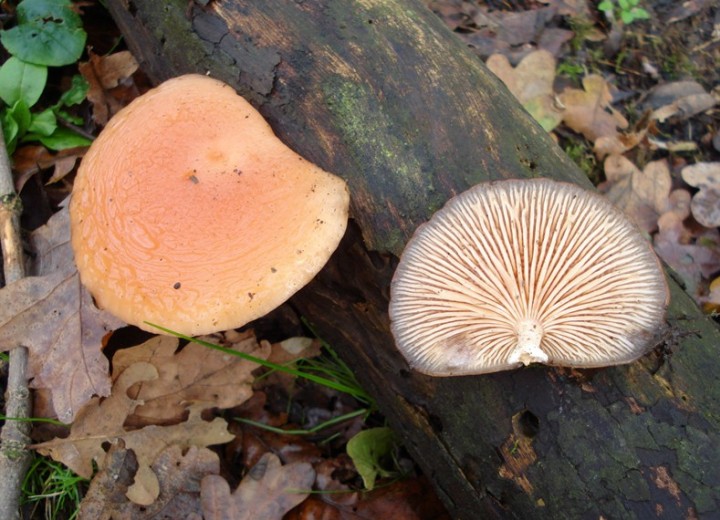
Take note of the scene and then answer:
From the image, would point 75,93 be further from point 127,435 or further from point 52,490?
point 52,490

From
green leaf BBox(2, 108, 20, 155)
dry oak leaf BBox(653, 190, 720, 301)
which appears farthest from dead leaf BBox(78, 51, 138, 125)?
dry oak leaf BBox(653, 190, 720, 301)

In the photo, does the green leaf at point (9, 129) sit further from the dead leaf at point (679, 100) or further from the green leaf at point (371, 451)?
the dead leaf at point (679, 100)

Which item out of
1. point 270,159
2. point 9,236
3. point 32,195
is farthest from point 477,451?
point 32,195

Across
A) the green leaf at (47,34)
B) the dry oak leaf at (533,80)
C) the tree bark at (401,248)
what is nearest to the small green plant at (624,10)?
the dry oak leaf at (533,80)

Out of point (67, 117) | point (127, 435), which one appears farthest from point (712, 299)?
point (67, 117)

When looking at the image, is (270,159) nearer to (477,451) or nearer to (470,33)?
(477,451)

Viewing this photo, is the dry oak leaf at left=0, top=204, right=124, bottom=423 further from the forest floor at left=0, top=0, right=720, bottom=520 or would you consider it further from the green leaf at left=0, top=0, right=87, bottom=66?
the green leaf at left=0, top=0, right=87, bottom=66
